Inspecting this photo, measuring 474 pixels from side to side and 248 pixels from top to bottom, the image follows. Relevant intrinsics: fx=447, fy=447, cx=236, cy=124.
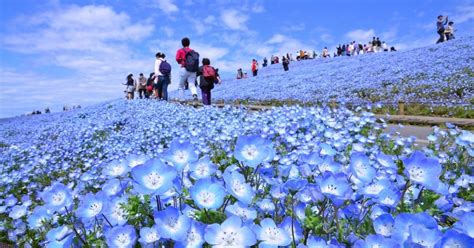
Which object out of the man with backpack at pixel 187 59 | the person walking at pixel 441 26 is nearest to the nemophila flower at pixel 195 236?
the man with backpack at pixel 187 59

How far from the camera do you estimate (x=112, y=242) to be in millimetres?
1233

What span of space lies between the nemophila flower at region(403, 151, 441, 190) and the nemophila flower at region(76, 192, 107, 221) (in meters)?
0.95

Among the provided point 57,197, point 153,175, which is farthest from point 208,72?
point 153,175

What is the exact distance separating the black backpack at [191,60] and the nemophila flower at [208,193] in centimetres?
1132

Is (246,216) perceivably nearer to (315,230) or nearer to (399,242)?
(315,230)

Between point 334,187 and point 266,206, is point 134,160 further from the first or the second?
point 334,187

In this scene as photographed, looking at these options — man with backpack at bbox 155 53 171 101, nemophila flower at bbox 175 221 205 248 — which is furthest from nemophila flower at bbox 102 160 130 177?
man with backpack at bbox 155 53 171 101

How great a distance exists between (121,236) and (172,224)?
206mm

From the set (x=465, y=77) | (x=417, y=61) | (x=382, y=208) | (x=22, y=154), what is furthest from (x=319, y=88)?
(x=382, y=208)

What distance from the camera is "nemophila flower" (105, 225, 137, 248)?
123 cm

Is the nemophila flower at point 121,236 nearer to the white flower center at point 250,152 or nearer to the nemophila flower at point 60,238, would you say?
the nemophila flower at point 60,238

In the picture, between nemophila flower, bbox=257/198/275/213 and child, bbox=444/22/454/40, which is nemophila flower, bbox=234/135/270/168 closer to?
nemophila flower, bbox=257/198/275/213

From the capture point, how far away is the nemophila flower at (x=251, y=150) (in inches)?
54.5

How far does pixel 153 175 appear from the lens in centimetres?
122
